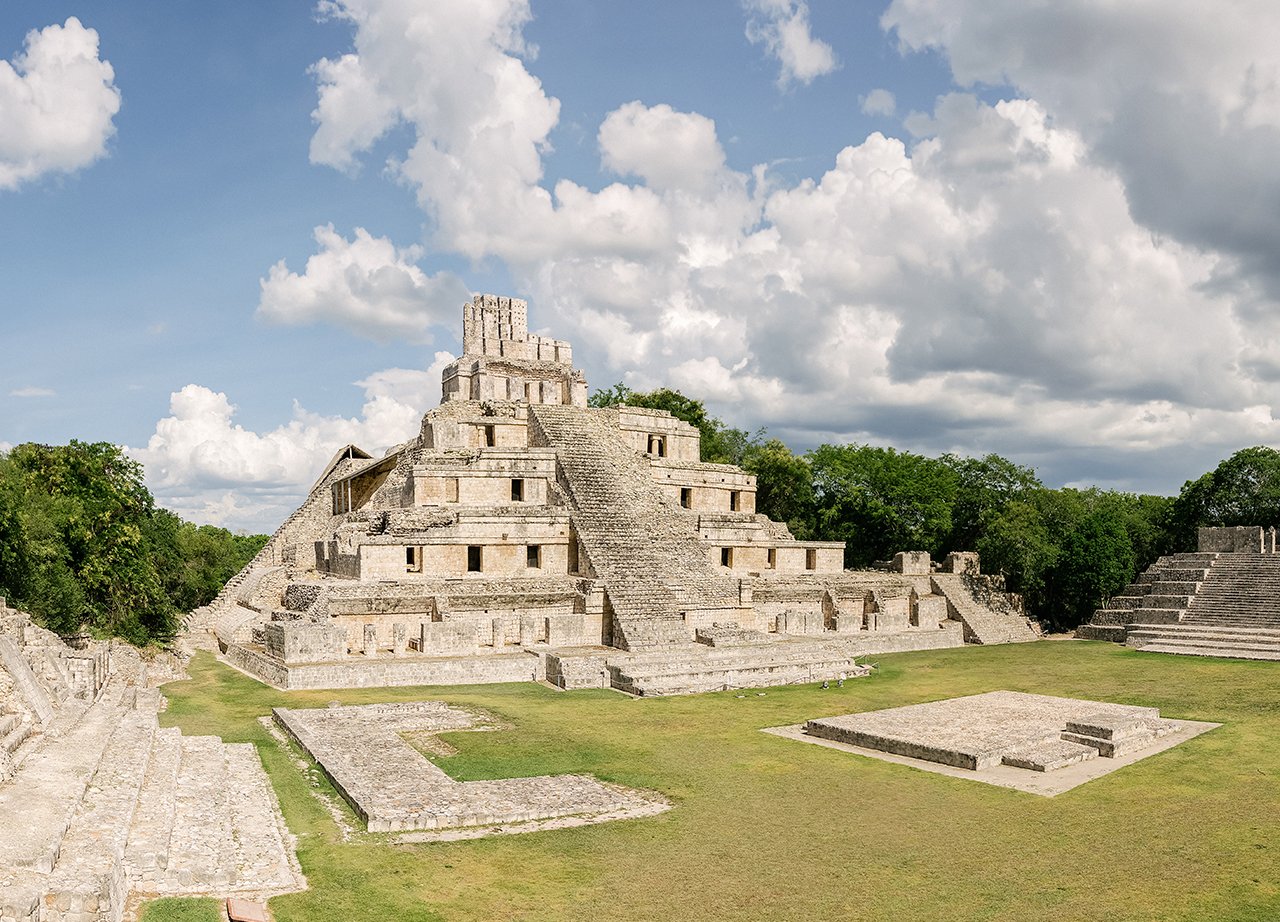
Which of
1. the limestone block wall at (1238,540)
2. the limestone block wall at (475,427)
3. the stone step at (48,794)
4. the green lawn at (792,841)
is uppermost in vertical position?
the limestone block wall at (475,427)

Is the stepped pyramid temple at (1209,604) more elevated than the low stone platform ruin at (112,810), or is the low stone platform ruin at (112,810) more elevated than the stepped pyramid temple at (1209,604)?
the stepped pyramid temple at (1209,604)

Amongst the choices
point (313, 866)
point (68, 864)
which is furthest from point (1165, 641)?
point (68, 864)

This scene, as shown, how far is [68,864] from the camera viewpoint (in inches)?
320

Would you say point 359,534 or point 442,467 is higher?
point 442,467

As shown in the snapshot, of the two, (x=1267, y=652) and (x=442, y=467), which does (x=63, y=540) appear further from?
(x=1267, y=652)

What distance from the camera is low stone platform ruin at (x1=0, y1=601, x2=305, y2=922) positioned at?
25.1 feet

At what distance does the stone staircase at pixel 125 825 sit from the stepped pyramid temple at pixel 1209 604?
2620 centimetres

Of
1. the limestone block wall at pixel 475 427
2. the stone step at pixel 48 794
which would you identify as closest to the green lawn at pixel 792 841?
the stone step at pixel 48 794

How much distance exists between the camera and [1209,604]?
30.2 m

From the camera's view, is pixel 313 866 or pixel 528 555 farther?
pixel 528 555

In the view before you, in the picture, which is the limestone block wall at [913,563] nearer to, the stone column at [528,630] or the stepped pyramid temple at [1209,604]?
the stepped pyramid temple at [1209,604]

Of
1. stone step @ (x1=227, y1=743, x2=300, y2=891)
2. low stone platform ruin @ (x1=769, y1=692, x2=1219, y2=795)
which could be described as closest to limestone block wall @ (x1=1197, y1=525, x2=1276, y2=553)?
low stone platform ruin @ (x1=769, y1=692, x2=1219, y2=795)

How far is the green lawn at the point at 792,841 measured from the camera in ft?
28.3

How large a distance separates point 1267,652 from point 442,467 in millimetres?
24673
